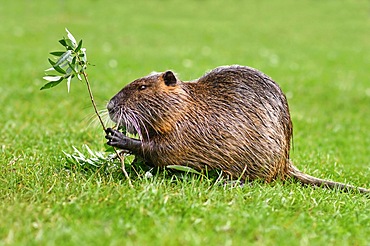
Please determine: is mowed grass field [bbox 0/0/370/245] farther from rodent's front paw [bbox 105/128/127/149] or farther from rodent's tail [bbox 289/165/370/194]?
rodent's front paw [bbox 105/128/127/149]

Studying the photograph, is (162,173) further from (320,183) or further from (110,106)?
(320,183)

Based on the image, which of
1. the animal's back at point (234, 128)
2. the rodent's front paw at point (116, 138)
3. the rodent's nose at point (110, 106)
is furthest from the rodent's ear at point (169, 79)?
the rodent's front paw at point (116, 138)

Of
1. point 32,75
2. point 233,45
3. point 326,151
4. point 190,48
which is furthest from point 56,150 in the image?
point 233,45

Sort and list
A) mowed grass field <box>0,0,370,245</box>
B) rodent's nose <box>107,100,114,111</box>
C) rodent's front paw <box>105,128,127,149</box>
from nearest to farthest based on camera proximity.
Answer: mowed grass field <box>0,0,370,245</box>
rodent's front paw <box>105,128,127,149</box>
rodent's nose <box>107,100,114,111</box>

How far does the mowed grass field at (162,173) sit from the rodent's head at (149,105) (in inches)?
17.5

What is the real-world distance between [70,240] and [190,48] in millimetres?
15138

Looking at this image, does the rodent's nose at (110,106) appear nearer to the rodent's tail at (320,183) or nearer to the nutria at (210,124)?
the nutria at (210,124)

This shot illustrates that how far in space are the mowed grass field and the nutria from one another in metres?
0.20

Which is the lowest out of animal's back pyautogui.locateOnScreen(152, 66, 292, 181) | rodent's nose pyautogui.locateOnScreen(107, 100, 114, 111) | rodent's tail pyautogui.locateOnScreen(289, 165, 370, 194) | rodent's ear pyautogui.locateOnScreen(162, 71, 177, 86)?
rodent's tail pyautogui.locateOnScreen(289, 165, 370, 194)

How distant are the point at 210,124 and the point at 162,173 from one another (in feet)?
1.79

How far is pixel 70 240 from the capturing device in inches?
116

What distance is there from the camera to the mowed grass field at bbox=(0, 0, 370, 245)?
3268mm

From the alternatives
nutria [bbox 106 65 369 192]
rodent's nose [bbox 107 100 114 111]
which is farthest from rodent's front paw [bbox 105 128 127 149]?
rodent's nose [bbox 107 100 114 111]

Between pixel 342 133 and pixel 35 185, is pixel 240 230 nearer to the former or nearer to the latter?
pixel 35 185
